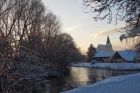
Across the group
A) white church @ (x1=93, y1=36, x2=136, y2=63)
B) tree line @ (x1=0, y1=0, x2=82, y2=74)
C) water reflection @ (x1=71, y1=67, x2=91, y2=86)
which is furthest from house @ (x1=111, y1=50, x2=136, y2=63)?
water reflection @ (x1=71, y1=67, x2=91, y2=86)

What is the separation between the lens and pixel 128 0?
13.3 meters

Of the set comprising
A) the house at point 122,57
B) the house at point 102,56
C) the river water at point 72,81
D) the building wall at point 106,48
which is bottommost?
the river water at point 72,81

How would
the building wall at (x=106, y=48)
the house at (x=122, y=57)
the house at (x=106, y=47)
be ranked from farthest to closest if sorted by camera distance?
the house at (x=106, y=47), the building wall at (x=106, y=48), the house at (x=122, y=57)

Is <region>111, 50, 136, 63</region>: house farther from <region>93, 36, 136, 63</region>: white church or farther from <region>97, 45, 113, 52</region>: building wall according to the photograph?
<region>97, 45, 113, 52</region>: building wall

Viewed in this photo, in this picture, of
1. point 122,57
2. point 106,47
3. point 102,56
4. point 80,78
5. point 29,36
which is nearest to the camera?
point 29,36

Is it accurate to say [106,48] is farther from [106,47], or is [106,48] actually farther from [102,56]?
[102,56]

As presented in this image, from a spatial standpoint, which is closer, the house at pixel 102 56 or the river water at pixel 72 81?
the river water at pixel 72 81

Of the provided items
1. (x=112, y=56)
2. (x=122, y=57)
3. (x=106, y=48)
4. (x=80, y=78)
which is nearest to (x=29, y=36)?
(x=80, y=78)

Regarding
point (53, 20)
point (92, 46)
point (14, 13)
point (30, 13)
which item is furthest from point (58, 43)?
point (92, 46)

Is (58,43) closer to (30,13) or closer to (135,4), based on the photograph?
(30,13)

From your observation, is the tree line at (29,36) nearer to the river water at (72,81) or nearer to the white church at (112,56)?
the river water at (72,81)

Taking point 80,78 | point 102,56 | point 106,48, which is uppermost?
point 106,48

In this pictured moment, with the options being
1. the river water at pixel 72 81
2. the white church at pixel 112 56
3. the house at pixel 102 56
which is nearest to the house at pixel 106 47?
the white church at pixel 112 56

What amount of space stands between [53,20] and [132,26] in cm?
5948
